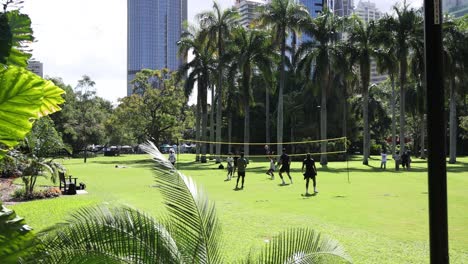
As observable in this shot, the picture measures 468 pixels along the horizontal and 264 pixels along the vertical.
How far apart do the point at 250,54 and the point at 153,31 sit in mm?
40021

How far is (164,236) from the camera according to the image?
3.83 m

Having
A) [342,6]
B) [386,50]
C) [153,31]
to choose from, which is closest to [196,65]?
[386,50]

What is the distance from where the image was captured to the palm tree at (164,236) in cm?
322

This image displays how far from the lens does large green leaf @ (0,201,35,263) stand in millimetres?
1444

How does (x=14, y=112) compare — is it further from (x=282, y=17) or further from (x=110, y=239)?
(x=282, y=17)

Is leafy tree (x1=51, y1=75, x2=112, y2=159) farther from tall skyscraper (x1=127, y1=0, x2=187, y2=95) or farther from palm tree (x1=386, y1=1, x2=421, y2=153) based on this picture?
palm tree (x1=386, y1=1, x2=421, y2=153)

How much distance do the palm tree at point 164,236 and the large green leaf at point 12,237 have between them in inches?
59.0

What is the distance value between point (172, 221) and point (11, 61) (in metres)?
2.54

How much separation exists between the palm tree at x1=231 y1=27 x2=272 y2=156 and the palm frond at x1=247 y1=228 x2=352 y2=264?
36190mm

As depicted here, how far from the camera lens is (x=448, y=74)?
39906mm

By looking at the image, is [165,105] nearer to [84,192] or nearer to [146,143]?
[84,192]

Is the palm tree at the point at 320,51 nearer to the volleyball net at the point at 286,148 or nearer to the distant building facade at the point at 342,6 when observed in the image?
the volleyball net at the point at 286,148

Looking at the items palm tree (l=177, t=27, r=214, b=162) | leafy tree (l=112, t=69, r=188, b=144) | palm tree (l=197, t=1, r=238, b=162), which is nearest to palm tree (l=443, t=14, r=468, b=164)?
palm tree (l=197, t=1, r=238, b=162)

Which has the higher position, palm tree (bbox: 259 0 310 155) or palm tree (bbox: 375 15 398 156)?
palm tree (bbox: 259 0 310 155)
